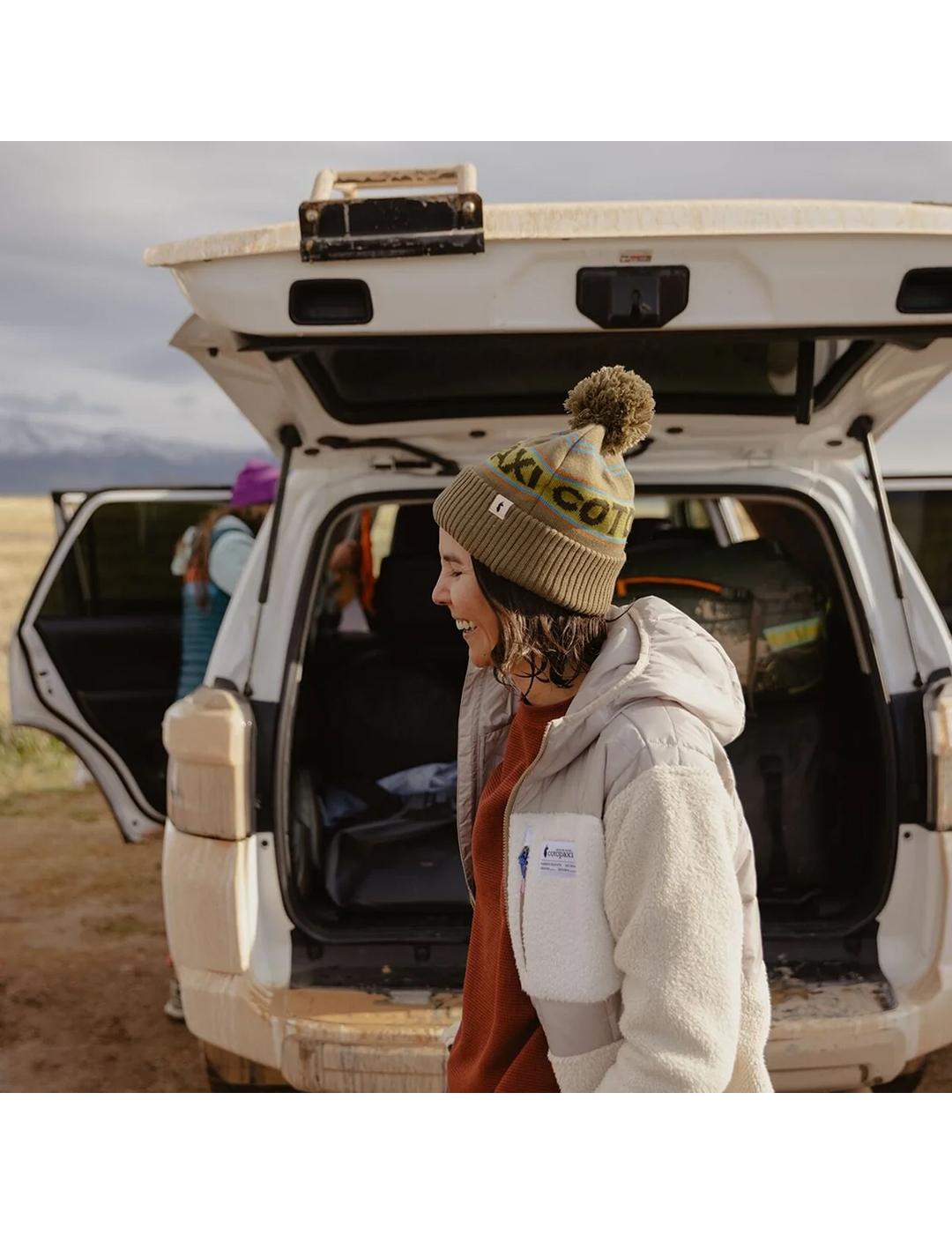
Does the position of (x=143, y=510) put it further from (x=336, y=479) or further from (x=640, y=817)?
(x=640, y=817)

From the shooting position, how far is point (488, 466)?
1.33 metres

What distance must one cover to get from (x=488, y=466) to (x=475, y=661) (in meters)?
0.24

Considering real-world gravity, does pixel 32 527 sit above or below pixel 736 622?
below

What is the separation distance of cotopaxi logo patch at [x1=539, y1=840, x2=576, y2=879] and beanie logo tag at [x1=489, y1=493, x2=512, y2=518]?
376 mm

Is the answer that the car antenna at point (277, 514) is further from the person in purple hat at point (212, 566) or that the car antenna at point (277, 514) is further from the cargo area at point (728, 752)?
the person in purple hat at point (212, 566)

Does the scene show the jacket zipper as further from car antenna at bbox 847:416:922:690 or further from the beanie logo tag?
car antenna at bbox 847:416:922:690

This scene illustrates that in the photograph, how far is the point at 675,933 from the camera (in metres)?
1.11

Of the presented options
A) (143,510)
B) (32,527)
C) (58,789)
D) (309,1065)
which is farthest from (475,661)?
(32,527)

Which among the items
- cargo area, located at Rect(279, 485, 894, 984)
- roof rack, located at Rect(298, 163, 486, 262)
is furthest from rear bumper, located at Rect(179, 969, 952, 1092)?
roof rack, located at Rect(298, 163, 486, 262)

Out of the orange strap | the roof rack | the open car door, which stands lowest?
the open car door

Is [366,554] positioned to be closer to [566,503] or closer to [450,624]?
[450,624]

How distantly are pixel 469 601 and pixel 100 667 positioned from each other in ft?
9.67

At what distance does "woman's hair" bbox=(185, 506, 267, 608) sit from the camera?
12.1 ft

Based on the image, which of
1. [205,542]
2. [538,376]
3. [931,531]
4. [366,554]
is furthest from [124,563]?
[931,531]
